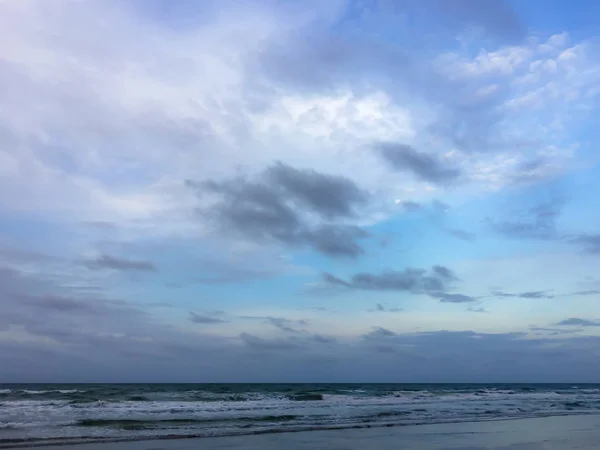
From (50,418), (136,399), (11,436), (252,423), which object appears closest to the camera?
(11,436)

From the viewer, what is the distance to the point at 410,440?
18375 mm

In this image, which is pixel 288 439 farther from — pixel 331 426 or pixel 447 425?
pixel 447 425

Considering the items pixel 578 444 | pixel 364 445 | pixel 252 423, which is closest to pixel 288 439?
pixel 364 445

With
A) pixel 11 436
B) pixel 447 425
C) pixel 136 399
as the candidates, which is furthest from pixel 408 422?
pixel 136 399

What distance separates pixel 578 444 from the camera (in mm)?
17656

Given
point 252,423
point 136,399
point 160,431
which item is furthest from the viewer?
point 136,399

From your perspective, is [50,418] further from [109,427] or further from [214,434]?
[214,434]

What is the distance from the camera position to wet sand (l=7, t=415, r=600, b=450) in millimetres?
16672

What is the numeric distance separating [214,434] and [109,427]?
222 inches

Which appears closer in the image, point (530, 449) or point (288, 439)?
point (530, 449)

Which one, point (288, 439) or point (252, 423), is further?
point (252, 423)

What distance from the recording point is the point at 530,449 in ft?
53.9

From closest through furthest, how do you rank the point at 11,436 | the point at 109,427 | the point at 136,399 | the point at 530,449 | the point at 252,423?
the point at 530,449
the point at 11,436
the point at 109,427
the point at 252,423
the point at 136,399

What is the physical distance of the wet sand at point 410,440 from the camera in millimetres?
16672
